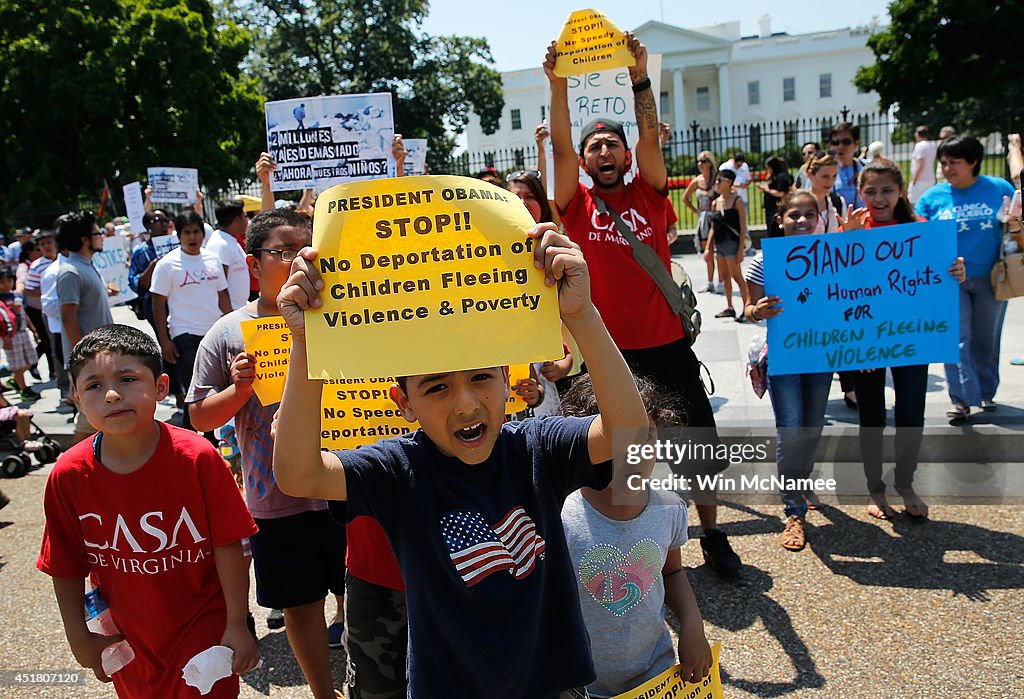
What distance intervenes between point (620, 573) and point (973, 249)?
4.67 metres

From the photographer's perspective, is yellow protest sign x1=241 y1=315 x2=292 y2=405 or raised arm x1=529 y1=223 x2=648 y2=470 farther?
yellow protest sign x1=241 y1=315 x2=292 y2=405

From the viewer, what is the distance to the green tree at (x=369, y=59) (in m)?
39.9

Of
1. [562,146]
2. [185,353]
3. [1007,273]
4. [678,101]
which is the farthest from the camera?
[678,101]

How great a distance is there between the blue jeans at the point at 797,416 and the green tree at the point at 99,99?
29.5m

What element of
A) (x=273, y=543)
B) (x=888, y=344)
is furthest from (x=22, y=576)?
(x=888, y=344)

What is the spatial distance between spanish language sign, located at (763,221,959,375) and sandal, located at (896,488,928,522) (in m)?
0.80

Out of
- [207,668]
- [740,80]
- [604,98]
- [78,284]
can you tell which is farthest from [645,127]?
[740,80]

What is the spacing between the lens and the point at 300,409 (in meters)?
1.74

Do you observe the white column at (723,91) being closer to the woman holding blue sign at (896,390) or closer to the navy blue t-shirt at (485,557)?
the woman holding blue sign at (896,390)

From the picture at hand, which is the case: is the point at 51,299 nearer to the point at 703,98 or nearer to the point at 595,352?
the point at 595,352

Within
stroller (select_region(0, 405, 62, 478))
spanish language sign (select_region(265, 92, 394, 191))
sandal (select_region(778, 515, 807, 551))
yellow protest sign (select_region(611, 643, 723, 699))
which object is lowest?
sandal (select_region(778, 515, 807, 551))

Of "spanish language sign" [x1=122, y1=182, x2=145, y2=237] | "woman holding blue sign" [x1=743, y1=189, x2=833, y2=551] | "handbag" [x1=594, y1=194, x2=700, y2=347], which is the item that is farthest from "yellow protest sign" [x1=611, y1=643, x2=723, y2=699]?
"spanish language sign" [x1=122, y1=182, x2=145, y2=237]

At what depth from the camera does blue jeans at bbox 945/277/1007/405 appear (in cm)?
598

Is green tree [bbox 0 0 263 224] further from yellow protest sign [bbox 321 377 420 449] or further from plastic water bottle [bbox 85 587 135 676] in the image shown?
plastic water bottle [bbox 85 587 135 676]
